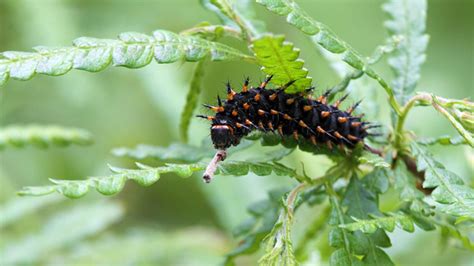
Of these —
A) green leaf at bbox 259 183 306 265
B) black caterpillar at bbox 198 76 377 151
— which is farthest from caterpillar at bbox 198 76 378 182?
green leaf at bbox 259 183 306 265

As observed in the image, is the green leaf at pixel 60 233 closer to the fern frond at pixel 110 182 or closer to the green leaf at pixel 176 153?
the green leaf at pixel 176 153

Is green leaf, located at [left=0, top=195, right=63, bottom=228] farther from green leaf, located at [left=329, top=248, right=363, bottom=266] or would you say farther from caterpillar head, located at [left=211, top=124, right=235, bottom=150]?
green leaf, located at [left=329, top=248, right=363, bottom=266]

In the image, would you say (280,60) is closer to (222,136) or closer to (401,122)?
(222,136)

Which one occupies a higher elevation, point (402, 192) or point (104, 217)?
point (104, 217)

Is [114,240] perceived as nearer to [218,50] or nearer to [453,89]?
[218,50]

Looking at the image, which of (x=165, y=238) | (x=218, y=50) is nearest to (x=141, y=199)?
(x=165, y=238)

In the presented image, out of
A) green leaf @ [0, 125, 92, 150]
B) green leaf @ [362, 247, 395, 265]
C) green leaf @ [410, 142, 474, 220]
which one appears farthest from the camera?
green leaf @ [0, 125, 92, 150]
